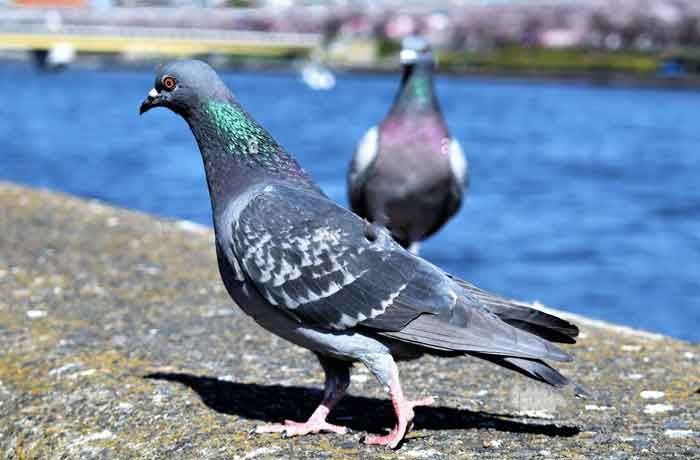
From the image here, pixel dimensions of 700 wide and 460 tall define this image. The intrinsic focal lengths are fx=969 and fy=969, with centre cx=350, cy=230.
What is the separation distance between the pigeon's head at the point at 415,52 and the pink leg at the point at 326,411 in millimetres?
3858

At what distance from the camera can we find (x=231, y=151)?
3.56 m

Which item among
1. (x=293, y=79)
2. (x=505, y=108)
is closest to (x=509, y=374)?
(x=505, y=108)

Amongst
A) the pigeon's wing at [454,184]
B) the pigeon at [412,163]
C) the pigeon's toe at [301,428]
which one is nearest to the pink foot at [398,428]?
the pigeon's toe at [301,428]

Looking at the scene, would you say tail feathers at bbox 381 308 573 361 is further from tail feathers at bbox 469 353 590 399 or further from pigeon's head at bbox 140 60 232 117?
pigeon's head at bbox 140 60 232 117

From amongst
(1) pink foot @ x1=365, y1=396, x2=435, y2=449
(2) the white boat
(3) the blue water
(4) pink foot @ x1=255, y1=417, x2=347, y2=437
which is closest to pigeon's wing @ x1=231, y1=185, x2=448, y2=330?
(1) pink foot @ x1=365, y1=396, x2=435, y2=449

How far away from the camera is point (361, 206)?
7.27 meters

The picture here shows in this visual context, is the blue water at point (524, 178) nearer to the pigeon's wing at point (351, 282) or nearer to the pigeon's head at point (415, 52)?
the pigeon's head at point (415, 52)

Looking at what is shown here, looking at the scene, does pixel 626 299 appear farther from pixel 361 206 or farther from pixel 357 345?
pixel 357 345

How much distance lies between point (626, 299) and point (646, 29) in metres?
72.3

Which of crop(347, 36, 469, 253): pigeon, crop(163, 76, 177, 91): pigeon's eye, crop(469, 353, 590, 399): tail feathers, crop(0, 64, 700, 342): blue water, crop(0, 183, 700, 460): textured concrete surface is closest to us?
crop(469, 353, 590, 399): tail feathers

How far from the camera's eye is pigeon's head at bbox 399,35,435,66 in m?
7.02

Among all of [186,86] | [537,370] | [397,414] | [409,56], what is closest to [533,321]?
[537,370]

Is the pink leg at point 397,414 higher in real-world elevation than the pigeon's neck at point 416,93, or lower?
lower

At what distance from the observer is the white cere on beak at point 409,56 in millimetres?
7004
